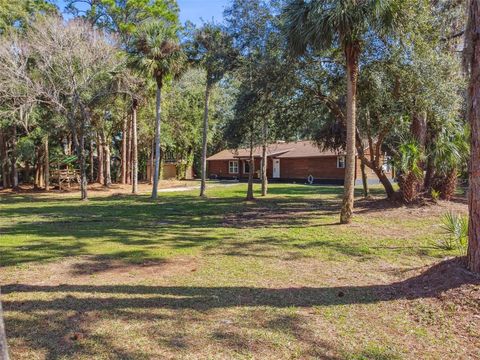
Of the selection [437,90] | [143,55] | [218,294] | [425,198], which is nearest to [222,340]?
[218,294]

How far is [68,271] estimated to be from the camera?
6.03 meters

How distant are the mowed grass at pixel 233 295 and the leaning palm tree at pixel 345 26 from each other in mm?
2825

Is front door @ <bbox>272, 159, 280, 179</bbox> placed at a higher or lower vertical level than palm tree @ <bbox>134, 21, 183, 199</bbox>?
lower

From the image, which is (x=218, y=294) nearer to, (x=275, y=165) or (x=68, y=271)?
(x=68, y=271)

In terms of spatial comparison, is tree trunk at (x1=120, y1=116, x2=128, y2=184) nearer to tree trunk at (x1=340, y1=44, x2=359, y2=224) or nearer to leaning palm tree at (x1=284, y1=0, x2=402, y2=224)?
leaning palm tree at (x1=284, y1=0, x2=402, y2=224)

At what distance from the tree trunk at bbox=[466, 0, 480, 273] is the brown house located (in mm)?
22785

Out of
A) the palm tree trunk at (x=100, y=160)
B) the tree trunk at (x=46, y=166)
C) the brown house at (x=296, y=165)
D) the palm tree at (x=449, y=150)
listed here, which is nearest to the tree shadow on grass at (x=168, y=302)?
the palm tree at (x=449, y=150)

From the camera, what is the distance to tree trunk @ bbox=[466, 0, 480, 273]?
14.7ft

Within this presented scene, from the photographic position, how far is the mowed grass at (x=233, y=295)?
3514 millimetres

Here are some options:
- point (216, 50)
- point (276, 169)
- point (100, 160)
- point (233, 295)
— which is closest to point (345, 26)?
point (216, 50)

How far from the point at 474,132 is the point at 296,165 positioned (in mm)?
30246

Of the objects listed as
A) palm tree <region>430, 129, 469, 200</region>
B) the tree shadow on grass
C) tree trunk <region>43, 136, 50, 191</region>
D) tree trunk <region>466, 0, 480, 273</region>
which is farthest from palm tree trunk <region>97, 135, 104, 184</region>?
tree trunk <region>466, 0, 480, 273</region>

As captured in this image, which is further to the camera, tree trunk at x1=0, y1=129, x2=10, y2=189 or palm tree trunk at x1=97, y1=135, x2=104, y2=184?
palm tree trunk at x1=97, y1=135, x2=104, y2=184

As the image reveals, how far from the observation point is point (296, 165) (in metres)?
34.7
